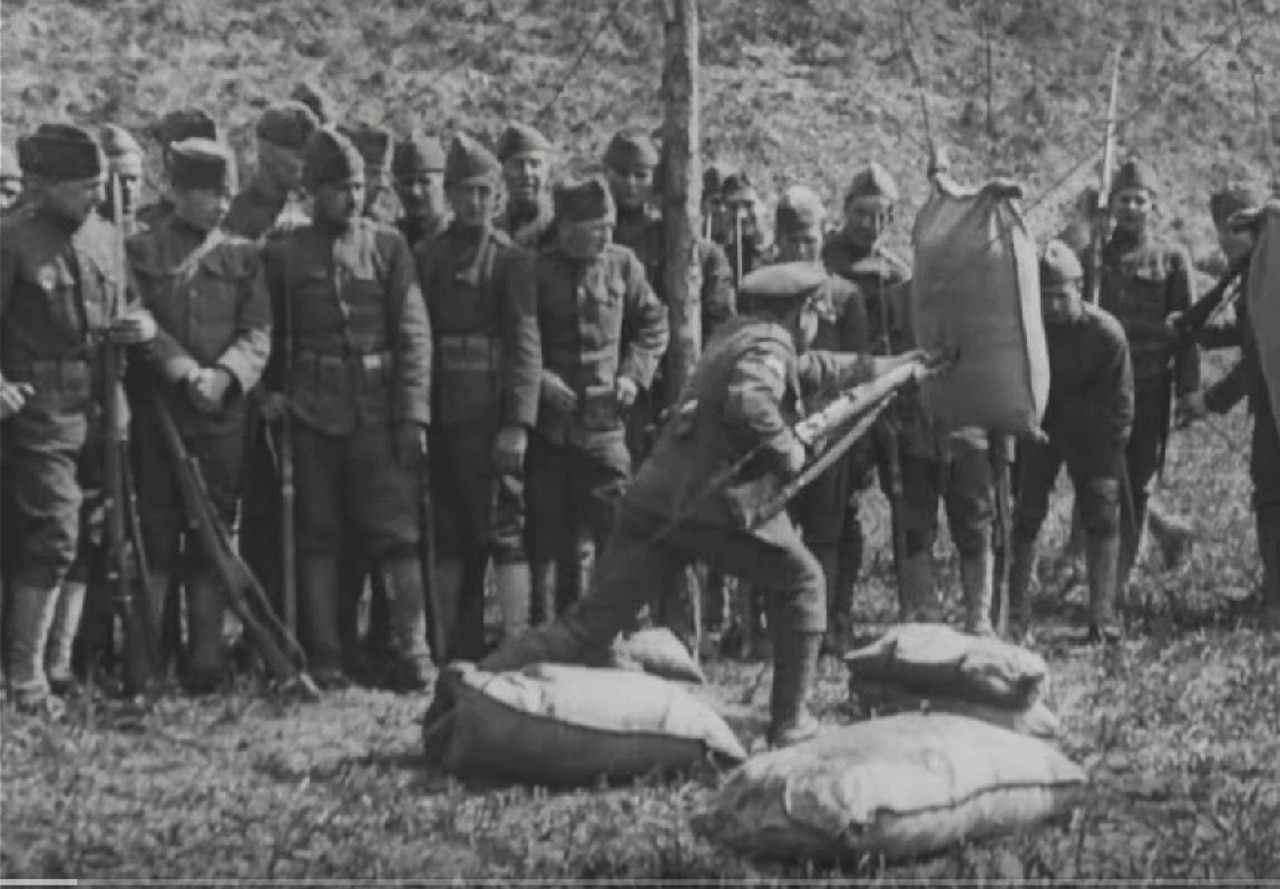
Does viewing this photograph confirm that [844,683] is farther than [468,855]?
Yes

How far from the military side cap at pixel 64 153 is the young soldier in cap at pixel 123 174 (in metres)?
0.44

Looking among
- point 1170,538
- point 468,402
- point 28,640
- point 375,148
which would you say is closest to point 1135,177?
point 1170,538

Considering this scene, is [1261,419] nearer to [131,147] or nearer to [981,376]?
[981,376]

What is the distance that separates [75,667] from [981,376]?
3822 millimetres

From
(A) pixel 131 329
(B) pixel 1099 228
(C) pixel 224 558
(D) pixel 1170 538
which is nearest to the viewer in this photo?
(A) pixel 131 329

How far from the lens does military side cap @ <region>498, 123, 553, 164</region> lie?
11.0m

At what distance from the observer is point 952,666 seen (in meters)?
9.56

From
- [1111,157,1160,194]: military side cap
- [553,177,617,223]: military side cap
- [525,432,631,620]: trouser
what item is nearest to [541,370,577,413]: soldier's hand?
[525,432,631,620]: trouser

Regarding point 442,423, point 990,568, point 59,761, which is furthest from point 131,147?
point 990,568

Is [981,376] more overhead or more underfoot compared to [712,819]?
more overhead

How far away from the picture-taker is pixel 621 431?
435 inches

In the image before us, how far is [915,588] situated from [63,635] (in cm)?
396

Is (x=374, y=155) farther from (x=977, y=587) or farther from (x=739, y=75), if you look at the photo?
(x=739, y=75)

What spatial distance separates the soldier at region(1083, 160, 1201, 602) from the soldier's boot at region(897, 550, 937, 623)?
4.53 ft
